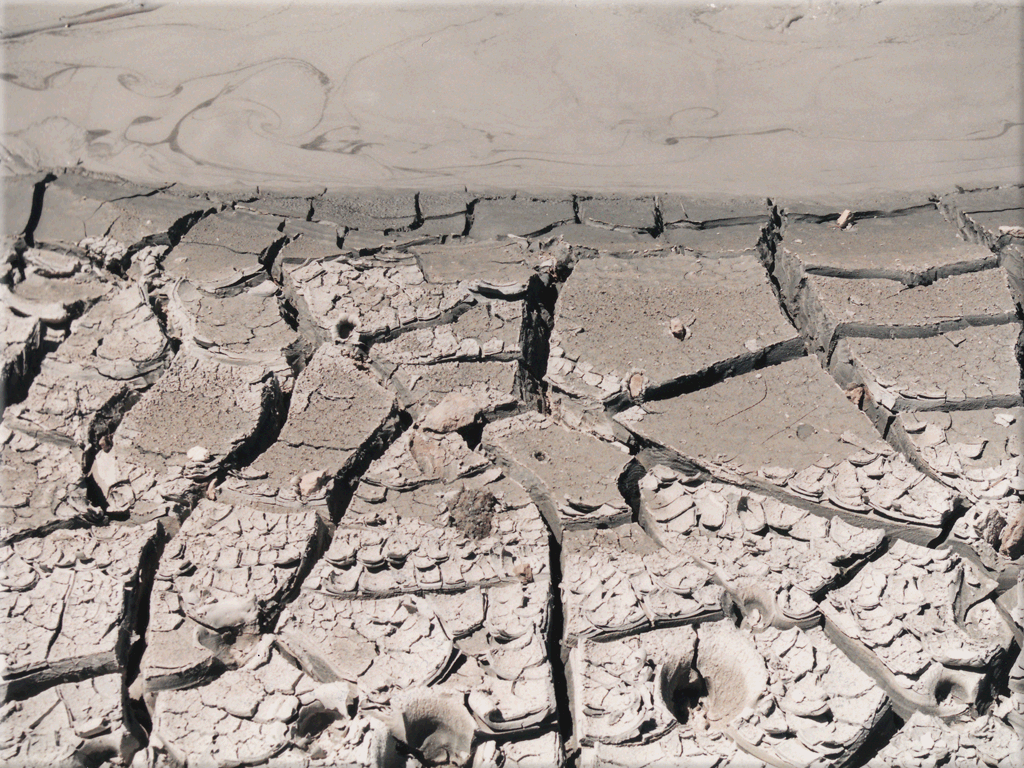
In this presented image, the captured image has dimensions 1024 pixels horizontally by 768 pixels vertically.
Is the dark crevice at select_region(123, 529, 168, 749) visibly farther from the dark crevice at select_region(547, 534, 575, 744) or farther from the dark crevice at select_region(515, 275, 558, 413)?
the dark crevice at select_region(515, 275, 558, 413)

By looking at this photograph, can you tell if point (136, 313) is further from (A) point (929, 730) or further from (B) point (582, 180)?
(A) point (929, 730)

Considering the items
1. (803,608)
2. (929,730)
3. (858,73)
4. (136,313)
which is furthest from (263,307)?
(858,73)

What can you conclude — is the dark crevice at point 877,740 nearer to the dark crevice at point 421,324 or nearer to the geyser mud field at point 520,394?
the geyser mud field at point 520,394

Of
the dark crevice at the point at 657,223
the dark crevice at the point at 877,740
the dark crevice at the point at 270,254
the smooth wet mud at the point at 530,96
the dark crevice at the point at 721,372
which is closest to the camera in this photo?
the dark crevice at the point at 877,740

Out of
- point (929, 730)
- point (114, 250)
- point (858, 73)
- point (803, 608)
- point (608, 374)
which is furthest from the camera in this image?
point (858, 73)

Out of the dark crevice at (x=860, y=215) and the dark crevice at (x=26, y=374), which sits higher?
the dark crevice at (x=860, y=215)

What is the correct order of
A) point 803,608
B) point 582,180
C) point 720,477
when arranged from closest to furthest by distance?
point 803,608 < point 720,477 < point 582,180

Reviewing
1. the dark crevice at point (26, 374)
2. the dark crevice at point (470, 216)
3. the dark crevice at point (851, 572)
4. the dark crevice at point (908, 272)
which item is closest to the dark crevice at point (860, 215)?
the dark crevice at point (908, 272)

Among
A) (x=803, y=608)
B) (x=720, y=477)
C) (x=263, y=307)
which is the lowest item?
(x=803, y=608)

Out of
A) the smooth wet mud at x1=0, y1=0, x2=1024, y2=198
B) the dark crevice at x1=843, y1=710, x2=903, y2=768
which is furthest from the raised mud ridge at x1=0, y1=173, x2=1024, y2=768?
the smooth wet mud at x1=0, y1=0, x2=1024, y2=198
